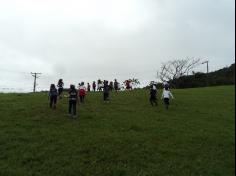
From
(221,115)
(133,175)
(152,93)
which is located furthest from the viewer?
(152,93)

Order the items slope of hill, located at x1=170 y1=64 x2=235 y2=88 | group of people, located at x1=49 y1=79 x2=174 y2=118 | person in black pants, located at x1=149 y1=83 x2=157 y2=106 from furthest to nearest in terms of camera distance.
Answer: slope of hill, located at x1=170 y1=64 x2=235 y2=88
person in black pants, located at x1=149 y1=83 x2=157 y2=106
group of people, located at x1=49 y1=79 x2=174 y2=118

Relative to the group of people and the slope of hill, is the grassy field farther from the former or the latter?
the slope of hill

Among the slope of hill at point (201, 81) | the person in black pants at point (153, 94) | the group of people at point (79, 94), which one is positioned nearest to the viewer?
the group of people at point (79, 94)

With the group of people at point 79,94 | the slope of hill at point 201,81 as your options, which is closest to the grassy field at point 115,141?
the group of people at point 79,94

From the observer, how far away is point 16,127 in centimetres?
2700

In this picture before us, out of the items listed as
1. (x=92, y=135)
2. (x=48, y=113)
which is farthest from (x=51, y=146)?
(x=48, y=113)

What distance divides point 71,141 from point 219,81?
7207 centimetres

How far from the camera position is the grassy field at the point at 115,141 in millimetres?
19312

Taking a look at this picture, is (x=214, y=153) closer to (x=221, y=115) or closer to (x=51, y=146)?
(x=51, y=146)

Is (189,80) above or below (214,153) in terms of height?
above

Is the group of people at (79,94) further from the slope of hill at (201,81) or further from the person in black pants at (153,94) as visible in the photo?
the slope of hill at (201,81)

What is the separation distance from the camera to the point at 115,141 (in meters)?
23.4

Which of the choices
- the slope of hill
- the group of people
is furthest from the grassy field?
the slope of hill

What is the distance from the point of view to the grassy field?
19.3 m
